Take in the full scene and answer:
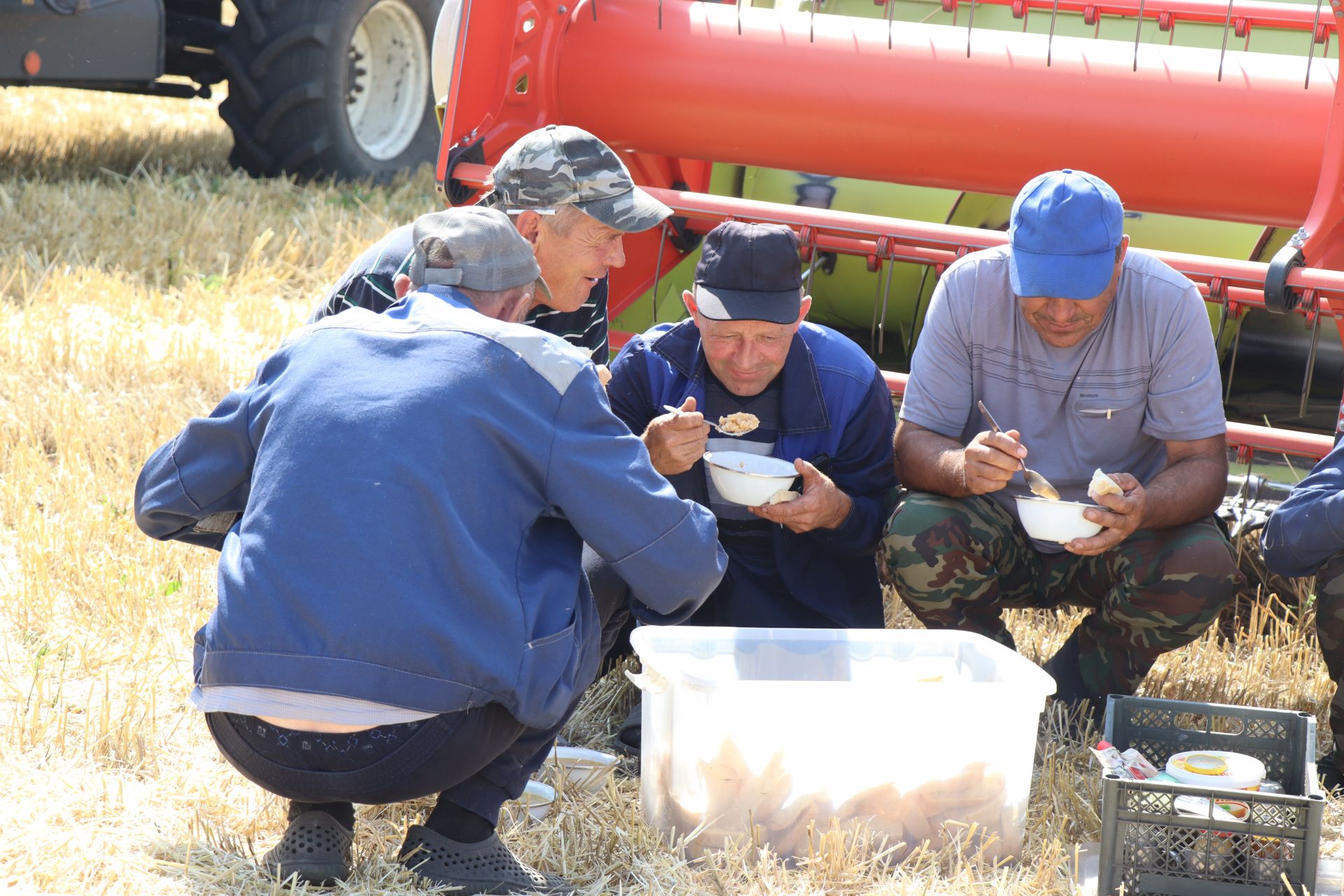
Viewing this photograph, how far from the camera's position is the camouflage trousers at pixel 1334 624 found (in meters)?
Result: 2.82

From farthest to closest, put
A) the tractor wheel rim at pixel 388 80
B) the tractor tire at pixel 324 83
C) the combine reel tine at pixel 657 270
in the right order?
the tractor wheel rim at pixel 388 80, the tractor tire at pixel 324 83, the combine reel tine at pixel 657 270

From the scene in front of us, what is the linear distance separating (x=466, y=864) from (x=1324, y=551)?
1.73 meters

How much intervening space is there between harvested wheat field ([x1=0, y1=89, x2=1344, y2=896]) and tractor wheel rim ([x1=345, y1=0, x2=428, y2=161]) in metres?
1.96

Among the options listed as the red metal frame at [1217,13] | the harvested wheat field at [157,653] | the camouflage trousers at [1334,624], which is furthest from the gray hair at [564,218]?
the red metal frame at [1217,13]

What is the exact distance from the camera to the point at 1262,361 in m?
4.80

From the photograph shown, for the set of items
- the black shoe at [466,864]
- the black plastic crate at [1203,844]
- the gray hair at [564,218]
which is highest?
the gray hair at [564,218]

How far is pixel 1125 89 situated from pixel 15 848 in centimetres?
339

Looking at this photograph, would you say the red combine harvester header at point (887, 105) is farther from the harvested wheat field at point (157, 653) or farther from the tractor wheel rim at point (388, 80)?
the tractor wheel rim at point (388, 80)

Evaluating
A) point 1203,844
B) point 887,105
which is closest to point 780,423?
point 1203,844

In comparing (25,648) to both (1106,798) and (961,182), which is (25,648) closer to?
(1106,798)

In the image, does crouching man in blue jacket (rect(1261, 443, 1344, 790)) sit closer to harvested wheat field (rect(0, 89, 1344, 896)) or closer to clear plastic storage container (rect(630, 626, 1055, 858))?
harvested wheat field (rect(0, 89, 1344, 896))

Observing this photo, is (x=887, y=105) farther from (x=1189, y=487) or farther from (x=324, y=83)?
(x=324, y=83)

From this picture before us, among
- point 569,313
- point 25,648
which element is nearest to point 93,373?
point 25,648

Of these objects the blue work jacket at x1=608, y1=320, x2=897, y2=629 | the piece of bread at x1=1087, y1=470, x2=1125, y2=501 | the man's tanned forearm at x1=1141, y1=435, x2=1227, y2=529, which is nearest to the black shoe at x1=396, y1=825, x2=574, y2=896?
the blue work jacket at x1=608, y1=320, x2=897, y2=629
